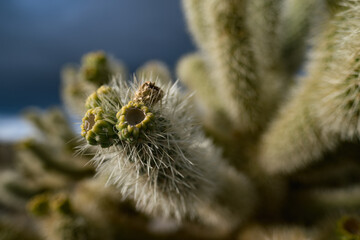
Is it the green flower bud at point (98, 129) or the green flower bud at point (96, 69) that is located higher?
the green flower bud at point (96, 69)

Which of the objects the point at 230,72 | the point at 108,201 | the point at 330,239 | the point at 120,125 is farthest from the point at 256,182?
the point at 120,125

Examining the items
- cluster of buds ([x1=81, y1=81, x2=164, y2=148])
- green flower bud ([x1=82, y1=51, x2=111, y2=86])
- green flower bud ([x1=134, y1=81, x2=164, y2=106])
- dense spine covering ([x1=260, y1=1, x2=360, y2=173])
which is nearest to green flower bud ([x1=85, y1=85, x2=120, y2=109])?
cluster of buds ([x1=81, y1=81, x2=164, y2=148])

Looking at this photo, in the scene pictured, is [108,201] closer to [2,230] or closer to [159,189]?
[2,230]

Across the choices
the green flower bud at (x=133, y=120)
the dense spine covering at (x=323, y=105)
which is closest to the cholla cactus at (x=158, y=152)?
the green flower bud at (x=133, y=120)

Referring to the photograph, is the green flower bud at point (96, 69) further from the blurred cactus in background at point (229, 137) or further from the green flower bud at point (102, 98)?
the green flower bud at point (102, 98)

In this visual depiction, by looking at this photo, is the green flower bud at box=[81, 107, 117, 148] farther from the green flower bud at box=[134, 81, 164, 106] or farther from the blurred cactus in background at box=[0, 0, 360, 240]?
the green flower bud at box=[134, 81, 164, 106]

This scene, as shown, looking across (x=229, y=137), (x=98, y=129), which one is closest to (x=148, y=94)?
(x=98, y=129)

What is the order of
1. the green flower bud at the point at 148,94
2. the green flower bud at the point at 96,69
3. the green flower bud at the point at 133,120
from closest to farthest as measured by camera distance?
the green flower bud at the point at 133,120 → the green flower bud at the point at 148,94 → the green flower bud at the point at 96,69

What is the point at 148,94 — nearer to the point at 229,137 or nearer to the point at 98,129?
the point at 98,129
